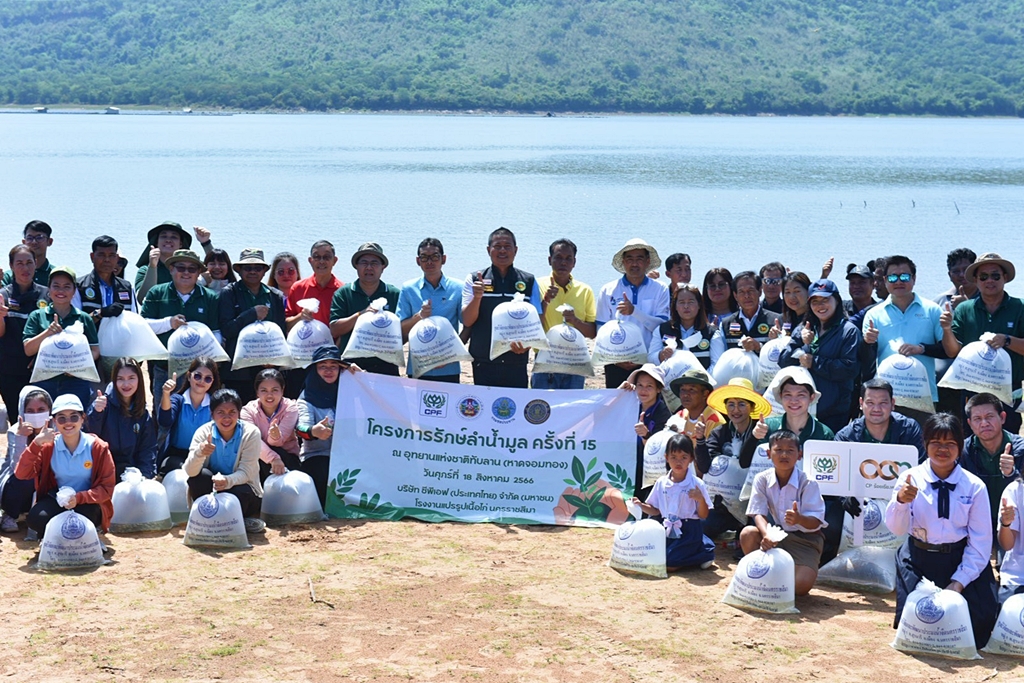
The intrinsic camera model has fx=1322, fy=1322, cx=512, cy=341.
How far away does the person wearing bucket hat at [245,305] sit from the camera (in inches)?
429

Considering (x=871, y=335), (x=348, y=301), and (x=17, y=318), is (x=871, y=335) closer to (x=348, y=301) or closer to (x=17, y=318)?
(x=348, y=301)

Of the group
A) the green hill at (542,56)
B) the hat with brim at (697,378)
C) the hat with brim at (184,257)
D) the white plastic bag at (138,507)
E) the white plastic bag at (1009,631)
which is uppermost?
the green hill at (542,56)

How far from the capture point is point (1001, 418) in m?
8.69

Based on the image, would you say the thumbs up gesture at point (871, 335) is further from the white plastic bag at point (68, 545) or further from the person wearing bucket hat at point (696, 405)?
the white plastic bag at point (68, 545)

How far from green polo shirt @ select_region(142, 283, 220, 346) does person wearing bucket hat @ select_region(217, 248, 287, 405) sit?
0.07 meters

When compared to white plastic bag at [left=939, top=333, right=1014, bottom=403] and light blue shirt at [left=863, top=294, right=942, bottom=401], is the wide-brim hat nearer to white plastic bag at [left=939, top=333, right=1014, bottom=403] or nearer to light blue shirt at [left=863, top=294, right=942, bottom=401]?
light blue shirt at [left=863, top=294, right=942, bottom=401]

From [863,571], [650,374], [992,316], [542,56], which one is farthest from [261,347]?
[542,56]

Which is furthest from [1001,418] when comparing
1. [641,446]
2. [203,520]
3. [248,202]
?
[248,202]

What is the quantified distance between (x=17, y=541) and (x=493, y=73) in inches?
5203

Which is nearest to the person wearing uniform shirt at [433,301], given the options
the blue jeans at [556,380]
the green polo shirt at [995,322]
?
the blue jeans at [556,380]

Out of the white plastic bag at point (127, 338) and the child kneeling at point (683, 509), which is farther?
the white plastic bag at point (127, 338)

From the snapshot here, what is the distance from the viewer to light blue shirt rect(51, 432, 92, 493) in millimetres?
9094

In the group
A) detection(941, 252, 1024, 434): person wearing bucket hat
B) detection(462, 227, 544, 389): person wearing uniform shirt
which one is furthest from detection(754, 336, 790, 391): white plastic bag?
detection(462, 227, 544, 389): person wearing uniform shirt

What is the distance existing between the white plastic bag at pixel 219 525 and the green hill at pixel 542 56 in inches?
4724
